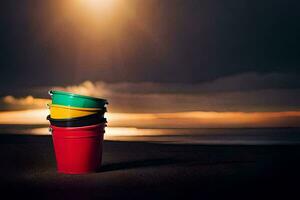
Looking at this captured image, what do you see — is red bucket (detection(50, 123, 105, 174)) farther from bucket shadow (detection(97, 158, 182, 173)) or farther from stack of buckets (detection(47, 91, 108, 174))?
bucket shadow (detection(97, 158, 182, 173))

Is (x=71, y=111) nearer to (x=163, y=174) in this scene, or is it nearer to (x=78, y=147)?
(x=78, y=147)

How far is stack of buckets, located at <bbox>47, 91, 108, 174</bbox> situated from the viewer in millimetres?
7270

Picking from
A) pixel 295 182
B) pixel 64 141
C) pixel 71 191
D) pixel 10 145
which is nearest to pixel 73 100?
pixel 64 141

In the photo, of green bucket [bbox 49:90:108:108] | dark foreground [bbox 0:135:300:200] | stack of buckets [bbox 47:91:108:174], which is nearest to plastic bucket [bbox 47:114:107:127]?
stack of buckets [bbox 47:91:108:174]

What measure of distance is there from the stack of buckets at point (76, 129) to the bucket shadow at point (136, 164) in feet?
0.99

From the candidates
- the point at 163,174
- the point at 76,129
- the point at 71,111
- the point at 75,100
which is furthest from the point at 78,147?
the point at 163,174

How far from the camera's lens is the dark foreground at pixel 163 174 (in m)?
5.75

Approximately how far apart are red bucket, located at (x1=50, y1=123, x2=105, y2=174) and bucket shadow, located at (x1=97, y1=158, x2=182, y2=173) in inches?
9.6

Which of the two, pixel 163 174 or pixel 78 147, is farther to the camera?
pixel 78 147

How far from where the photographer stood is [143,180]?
668 centimetres

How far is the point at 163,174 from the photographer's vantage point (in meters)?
7.23

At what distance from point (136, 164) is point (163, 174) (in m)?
1.14

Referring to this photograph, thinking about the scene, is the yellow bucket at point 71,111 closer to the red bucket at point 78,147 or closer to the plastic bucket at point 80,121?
the plastic bucket at point 80,121

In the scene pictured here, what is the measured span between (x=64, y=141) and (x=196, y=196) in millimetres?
2366
